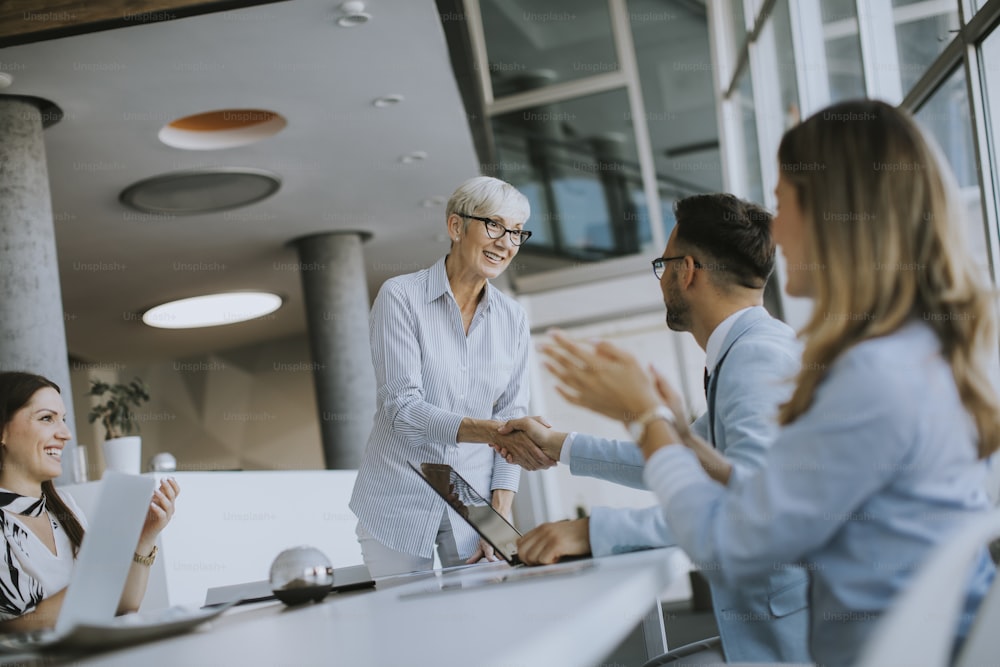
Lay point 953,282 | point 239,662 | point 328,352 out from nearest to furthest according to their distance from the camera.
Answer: point 239,662, point 953,282, point 328,352

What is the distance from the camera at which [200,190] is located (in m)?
7.04

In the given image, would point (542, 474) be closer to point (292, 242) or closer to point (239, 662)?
point (292, 242)

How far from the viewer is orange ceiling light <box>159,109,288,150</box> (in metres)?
6.25

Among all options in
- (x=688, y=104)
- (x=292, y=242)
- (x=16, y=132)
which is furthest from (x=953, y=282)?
(x=688, y=104)

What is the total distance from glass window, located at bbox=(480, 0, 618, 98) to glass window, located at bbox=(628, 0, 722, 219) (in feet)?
1.23

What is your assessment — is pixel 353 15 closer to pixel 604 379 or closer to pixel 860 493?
pixel 604 379

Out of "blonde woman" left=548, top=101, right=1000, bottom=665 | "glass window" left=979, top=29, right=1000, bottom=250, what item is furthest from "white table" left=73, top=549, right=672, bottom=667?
"glass window" left=979, top=29, right=1000, bottom=250

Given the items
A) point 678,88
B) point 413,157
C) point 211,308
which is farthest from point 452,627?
point 678,88

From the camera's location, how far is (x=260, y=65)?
17.2ft

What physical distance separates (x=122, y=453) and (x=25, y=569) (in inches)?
94.5

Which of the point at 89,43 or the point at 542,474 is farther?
the point at 542,474

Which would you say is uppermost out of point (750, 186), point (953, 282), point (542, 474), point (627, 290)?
point (750, 186)

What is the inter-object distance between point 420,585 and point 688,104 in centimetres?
924

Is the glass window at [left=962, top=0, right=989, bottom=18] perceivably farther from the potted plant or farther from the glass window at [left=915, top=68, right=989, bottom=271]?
the potted plant
